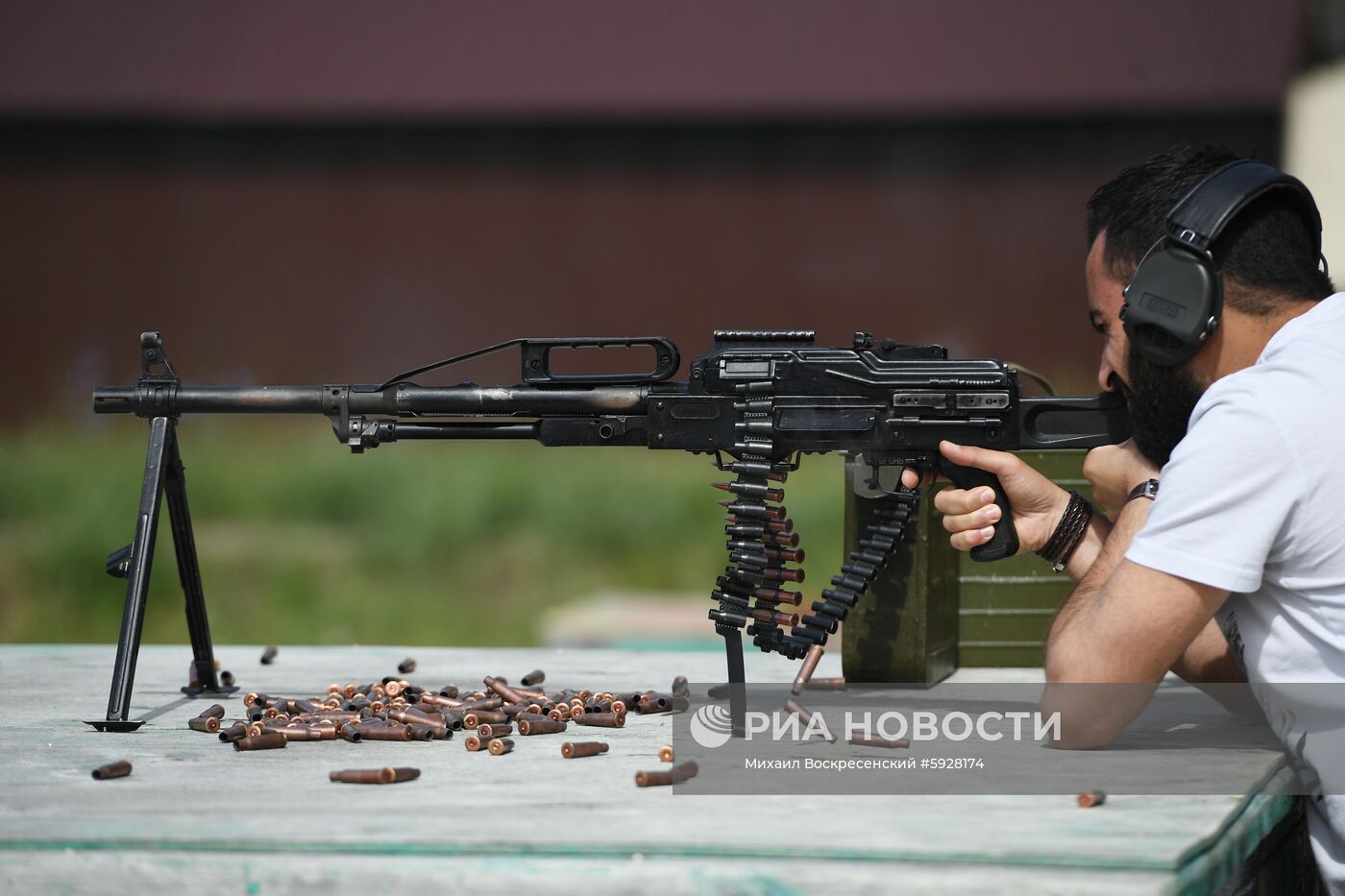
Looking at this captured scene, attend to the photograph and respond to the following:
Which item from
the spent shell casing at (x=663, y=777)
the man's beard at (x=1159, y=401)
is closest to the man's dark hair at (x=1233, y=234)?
the man's beard at (x=1159, y=401)

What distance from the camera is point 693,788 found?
2.98 m

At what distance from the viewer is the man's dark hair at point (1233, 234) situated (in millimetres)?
3174

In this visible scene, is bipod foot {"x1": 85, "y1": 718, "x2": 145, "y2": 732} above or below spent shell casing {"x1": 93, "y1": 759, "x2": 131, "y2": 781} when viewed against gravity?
below

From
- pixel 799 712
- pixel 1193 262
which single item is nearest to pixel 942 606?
pixel 799 712

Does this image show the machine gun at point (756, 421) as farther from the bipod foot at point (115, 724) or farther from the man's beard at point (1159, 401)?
the man's beard at point (1159, 401)

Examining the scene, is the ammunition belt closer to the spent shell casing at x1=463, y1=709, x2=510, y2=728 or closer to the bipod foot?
the spent shell casing at x1=463, y1=709, x2=510, y2=728

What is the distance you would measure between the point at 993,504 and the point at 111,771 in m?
2.26

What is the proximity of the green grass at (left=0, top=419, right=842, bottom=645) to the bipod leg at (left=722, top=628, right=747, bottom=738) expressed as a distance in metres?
6.50

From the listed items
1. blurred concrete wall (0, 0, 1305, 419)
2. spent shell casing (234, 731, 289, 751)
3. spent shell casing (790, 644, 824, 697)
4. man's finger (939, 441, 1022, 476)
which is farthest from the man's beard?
blurred concrete wall (0, 0, 1305, 419)

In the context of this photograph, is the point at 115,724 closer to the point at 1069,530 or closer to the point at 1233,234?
the point at 1069,530

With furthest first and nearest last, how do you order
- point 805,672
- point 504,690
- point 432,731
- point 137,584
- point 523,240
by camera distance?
point 523,240 → point 805,672 → point 504,690 → point 137,584 → point 432,731

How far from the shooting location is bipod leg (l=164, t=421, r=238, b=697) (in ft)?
13.8

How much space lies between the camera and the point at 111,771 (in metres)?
3.13

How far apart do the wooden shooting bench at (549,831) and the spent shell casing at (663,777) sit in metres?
0.03
